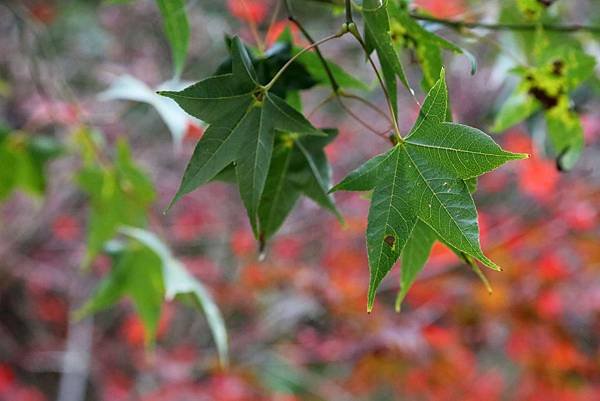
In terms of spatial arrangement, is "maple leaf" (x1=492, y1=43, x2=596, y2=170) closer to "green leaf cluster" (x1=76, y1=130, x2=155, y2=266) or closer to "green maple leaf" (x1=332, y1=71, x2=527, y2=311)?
"green maple leaf" (x1=332, y1=71, x2=527, y2=311)

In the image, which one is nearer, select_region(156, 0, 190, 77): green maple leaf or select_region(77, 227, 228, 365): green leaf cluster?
select_region(156, 0, 190, 77): green maple leaf

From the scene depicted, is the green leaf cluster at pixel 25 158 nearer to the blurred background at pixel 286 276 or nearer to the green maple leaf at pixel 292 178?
the blurred background at pixel 286 276

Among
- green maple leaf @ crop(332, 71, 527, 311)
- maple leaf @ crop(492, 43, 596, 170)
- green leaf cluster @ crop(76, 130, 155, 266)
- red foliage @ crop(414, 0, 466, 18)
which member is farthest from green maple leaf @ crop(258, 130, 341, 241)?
red foliage @ crop(414, 0, 466, 18)

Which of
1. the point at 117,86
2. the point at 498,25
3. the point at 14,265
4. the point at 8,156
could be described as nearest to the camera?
the point at 498,25

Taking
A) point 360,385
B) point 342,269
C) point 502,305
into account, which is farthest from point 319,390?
point 502,305

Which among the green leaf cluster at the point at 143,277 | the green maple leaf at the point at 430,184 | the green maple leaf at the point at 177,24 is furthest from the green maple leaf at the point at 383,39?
the green leaf cluster at the point at 143,277

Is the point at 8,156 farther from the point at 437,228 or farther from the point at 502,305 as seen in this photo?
the point at 502,305

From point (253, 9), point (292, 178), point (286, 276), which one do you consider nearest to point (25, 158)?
point (292, 178)
